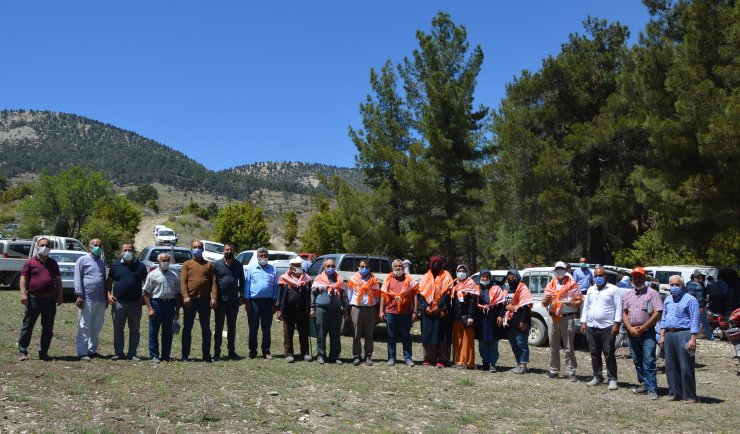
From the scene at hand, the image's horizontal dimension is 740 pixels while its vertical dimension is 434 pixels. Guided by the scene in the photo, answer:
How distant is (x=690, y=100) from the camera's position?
695 inches

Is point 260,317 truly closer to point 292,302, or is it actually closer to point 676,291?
point 292,302

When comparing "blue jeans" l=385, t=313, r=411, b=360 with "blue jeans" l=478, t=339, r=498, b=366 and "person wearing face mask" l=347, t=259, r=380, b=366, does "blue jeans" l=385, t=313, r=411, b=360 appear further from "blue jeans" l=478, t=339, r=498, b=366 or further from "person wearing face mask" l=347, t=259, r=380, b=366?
"blue jeans" l=478, t=339, r=498, b=366

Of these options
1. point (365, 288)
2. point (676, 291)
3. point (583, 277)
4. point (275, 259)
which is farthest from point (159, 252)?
point (676, 291)

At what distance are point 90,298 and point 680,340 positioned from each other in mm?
8897

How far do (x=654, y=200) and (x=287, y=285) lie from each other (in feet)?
45.5

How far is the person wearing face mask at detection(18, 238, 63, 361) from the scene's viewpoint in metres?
9.66

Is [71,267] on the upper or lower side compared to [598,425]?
upper

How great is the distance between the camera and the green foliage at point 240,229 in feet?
190

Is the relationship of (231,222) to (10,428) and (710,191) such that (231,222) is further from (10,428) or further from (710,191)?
(10,428)

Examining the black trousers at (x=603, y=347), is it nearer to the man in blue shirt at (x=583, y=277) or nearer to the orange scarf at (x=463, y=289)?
the orange scarf at (x=463, y=289)

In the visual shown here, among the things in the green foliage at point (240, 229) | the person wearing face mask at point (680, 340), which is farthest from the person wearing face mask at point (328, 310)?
the green foliage at point (240, 229)

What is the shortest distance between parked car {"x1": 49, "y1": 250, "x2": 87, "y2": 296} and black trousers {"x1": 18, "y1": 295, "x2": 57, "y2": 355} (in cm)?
973

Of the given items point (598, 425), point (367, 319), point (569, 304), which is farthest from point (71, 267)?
point (598, 425)

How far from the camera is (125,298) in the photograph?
1041cm
